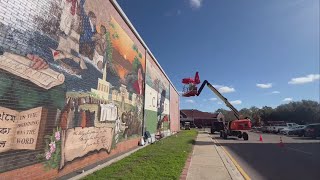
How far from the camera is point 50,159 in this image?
709 cm

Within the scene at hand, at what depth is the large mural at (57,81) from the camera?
5539 mm

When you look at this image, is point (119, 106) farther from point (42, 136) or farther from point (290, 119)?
point (290, 119)

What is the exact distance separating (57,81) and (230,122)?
86.2 feet

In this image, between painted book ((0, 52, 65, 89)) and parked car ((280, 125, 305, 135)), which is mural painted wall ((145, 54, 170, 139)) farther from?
parked car ((280, 125, 305, 135))

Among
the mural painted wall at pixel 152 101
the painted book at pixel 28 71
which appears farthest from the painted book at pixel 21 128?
the mural painted wall at pixel 152 101

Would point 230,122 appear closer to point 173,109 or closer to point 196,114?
point 173,109

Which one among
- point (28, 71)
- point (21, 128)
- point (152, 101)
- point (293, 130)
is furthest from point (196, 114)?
point (21, 128)

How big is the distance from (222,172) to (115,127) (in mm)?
5367

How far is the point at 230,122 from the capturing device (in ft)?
102

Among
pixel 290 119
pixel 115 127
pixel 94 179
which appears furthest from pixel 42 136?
pixel 290 119

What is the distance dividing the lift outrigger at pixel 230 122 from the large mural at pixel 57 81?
1843cm

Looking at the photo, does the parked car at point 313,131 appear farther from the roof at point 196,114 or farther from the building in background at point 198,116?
the roof at point 196,114

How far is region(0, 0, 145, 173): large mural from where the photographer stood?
18.2 feet

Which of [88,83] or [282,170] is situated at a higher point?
[88,83]
